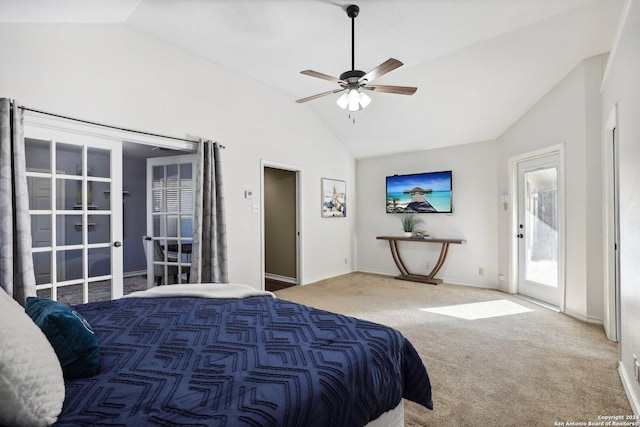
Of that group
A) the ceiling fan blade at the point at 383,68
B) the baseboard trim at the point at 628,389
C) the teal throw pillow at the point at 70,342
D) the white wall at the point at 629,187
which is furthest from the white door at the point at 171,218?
the baseboard trim at the point at 628,389

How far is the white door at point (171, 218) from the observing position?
393 centimetres

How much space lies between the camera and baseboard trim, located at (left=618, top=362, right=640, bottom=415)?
1863 mm

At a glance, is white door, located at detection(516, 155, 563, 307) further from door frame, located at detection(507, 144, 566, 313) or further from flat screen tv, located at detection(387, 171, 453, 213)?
flat screen tv, located at detection(387, 171, 453, 213)

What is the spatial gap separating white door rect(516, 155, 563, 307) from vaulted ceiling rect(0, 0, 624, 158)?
2.73ft

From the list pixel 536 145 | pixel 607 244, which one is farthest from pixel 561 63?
pixel 607 244

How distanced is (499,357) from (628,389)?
2.51 feet

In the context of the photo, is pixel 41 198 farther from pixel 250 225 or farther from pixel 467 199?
pixel 467 199

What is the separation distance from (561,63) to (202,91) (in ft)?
13.5

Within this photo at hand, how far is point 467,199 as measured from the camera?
17.0 feet

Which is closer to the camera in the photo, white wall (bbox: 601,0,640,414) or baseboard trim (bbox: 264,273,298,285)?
white wall (bbox: 601,0,640,414)

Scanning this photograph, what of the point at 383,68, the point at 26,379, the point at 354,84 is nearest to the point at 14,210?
the point at 26,379

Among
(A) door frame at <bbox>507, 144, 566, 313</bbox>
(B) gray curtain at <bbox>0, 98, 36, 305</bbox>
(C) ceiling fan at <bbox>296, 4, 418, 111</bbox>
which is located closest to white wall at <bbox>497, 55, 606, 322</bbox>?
(A) door frame at <bbox>507, 144, 566, 313</bbox>

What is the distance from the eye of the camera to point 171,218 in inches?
158

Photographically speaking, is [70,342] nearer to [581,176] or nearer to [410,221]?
[581,176]
